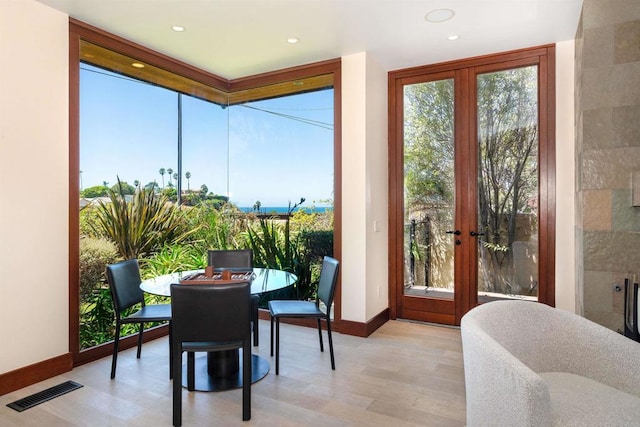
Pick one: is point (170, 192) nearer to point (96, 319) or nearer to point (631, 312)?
point (96, 319)

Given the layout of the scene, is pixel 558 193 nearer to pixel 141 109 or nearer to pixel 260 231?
pixel 260 231

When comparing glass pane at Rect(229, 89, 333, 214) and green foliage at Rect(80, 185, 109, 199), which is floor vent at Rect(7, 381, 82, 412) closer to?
green foliage at Rect(80, 185, 109, 199)

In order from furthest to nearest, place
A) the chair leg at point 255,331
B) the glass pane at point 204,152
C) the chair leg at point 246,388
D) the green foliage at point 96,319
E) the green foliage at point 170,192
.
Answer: the glass pane at point 204,152 < the green foliage at point 170,192 < the chair leg at point 255,331 < the green foliage at point 96,319 < the chair leg at point 246,388

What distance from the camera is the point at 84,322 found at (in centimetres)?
324

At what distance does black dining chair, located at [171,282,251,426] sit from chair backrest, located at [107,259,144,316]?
894mm

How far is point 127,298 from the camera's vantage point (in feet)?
9.86

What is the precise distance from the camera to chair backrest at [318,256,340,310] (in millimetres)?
3107

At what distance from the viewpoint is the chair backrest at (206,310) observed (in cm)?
221

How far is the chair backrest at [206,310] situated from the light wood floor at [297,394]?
0.54 meters

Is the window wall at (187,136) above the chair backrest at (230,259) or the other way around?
above

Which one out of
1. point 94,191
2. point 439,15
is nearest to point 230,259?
point 94,191

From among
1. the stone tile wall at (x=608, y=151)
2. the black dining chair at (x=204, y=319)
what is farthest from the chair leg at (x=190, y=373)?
the stone tile wall at (x=608, y=151)

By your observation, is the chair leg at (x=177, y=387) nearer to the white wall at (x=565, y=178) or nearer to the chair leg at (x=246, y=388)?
the chair leg at (x=246, y=388)

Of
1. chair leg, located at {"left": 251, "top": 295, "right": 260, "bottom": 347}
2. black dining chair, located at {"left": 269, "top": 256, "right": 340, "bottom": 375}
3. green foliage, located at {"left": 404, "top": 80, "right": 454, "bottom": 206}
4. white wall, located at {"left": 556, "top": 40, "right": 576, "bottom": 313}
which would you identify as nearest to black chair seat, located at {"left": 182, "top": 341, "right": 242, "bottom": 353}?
black dining chair, located at {"left": 269, "top": 256, "right": 340, "bottom": 375}
